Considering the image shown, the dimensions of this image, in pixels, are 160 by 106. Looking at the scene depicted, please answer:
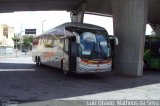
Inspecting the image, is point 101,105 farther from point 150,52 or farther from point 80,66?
point 150,52

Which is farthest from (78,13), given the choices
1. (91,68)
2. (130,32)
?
(91,68)

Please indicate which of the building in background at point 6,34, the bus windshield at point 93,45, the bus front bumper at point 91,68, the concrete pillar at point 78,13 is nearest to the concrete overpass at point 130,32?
the bus windshield at point 93,45

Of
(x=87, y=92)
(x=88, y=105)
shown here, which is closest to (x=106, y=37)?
(x=87, y=92)

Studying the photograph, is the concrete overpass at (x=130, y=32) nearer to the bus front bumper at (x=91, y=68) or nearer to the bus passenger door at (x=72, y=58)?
the bus front bumper at (x=91, y=68)

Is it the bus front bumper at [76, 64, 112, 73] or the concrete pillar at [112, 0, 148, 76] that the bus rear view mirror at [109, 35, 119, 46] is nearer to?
the concrete pillar at [112, 0, 148, 76]

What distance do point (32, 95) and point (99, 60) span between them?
7621mm

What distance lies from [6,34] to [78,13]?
219 feet

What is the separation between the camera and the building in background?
94312mm

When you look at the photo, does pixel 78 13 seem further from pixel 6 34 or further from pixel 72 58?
pixel 6 34

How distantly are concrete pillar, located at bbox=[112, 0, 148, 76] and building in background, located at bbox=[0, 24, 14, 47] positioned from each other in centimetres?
7284

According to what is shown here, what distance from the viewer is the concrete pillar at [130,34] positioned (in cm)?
2127

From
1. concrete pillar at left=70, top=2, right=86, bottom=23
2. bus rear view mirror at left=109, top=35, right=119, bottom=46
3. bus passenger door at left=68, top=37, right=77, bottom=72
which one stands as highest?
concrete pillar at left=70, top=2, right=86, bottom=23

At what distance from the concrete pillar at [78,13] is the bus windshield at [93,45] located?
45.3 ft

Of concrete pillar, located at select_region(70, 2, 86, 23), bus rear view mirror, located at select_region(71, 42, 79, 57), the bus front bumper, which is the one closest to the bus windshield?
bus rear view mirror, located at select_region(71, 42, 79, 57)
